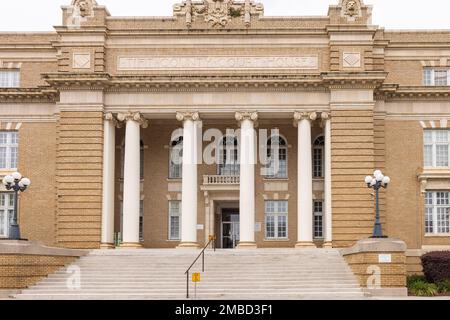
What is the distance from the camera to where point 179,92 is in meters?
45.3

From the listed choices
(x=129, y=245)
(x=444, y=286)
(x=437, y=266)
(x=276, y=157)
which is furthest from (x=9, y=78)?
(x=444, y=286)

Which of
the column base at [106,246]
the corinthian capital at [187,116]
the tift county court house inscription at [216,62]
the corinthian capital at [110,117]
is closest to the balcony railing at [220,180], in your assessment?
the corinthian capital at [187,116]

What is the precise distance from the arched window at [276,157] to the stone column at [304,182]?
3314 millimetres

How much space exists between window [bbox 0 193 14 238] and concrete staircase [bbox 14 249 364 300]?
7.79 m

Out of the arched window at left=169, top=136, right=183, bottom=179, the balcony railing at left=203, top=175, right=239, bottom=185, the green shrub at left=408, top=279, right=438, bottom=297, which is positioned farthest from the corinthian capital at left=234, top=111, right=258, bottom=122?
the green shrub at left=408, top=279, right=438, bottom=297

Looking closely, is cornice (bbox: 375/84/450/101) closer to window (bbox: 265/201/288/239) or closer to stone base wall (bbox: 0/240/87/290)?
window (bbox: 265/201/288/239)

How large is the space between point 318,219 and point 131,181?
36.3 feet

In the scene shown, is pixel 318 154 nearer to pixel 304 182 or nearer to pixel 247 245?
pixel 304 182

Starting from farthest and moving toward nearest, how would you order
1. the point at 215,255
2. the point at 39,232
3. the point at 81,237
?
the point at 39,232 < the point at 81,237 < the point at 215,255

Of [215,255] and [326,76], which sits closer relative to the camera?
[215,255]

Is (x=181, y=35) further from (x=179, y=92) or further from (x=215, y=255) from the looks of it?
(x=215, y=255)

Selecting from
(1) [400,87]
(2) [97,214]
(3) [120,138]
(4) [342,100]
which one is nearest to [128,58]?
(3) [120,138]

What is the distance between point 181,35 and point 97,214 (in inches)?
419

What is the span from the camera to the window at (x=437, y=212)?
153 feet
